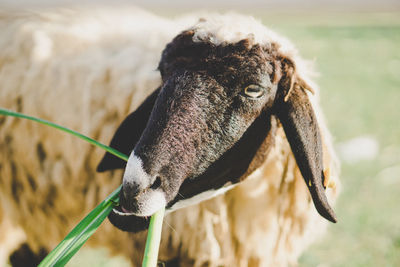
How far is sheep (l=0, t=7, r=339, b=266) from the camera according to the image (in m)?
1.87

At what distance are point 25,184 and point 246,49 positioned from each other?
78.7 inches

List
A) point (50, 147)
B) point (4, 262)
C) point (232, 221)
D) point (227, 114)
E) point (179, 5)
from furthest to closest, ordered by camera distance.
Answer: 1. point (179, 5)
2. point (4, 262)
3. point (50, 147)
4. point (232, 221)
5. point (227, 114)

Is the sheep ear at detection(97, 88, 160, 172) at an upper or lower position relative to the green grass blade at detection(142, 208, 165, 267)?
upper

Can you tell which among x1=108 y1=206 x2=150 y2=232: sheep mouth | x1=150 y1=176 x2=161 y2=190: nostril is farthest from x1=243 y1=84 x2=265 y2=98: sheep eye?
x1=108 y1=206 x2=150 y2=232: sheep mouth

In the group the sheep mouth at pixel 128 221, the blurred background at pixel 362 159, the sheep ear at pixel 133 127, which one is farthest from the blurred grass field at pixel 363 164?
the sheep mouth at pixel 128 221

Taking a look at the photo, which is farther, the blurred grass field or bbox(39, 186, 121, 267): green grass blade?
the blurred grass field

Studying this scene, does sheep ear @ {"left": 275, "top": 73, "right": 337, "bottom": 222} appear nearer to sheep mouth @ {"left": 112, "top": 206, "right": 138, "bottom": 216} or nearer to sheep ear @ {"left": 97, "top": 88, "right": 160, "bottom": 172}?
sheep ear @ {"left": 97, "top": 88, "right": 160, "bottom": 172}

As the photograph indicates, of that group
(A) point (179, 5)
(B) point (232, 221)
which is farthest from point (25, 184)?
(A) point (179, 5)

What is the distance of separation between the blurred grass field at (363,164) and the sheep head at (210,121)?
0.65m

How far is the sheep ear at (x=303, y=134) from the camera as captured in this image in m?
1.94

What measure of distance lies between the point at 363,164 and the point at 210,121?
4.12m

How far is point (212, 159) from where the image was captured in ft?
6.35

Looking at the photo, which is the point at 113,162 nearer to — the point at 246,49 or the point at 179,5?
the point at 246,49

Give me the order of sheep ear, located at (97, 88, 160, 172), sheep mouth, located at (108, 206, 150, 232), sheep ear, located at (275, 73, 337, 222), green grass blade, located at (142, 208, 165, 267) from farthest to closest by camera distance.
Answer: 1. sheep ear, located at (97, 88, 160, 172)
2. sheep mouth, located at (108, 206, 150, 232)
3. sheep ear, located at (275, 73, 337, 222)
4. green grass blade, located at (142, 208, 165, 267)
